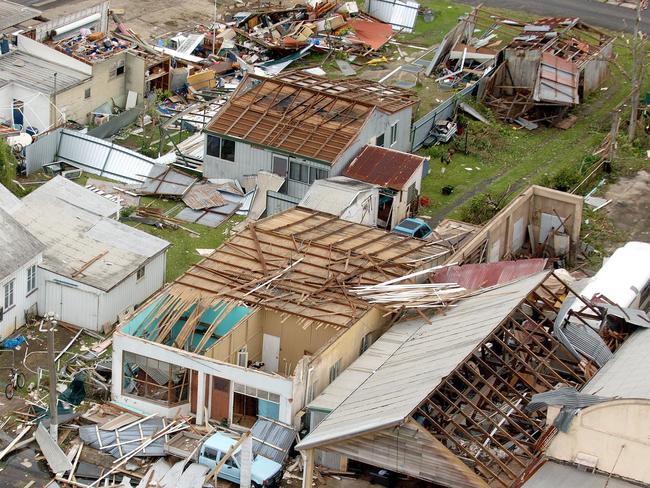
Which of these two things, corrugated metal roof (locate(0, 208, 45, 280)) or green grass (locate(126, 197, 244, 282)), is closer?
corrugated metal roof (locate(0, 208, 45, 280))

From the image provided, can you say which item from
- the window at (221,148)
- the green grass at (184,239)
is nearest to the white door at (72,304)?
the green grass at (184,239)

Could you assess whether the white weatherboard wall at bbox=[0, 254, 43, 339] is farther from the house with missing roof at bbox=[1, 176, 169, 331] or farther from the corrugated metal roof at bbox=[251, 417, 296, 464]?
the corrugated metal roof at bbox=[251, 417, 296, 464]

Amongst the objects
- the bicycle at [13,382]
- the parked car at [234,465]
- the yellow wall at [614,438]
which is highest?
the yellow wall at [614,438]

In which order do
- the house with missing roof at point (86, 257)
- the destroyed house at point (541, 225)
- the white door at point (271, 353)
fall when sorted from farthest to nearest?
the destroyed house at point (541, 225) < the house with missing roof at point (86, 257) < the white door at point (271, 353)

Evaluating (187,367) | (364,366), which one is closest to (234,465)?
(187,367)

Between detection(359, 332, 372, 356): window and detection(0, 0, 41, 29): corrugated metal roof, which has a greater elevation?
detection(0, 0, 41, 29): corrugated metal roof

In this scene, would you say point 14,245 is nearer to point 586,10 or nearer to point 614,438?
point 614,438

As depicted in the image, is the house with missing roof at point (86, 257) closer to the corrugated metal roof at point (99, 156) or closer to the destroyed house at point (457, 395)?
the corrugated metal roof at point (99, 156)

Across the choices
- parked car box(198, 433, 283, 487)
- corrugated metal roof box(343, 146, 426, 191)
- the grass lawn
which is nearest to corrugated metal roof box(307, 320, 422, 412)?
parked car box(198, 433, 283, 487)
